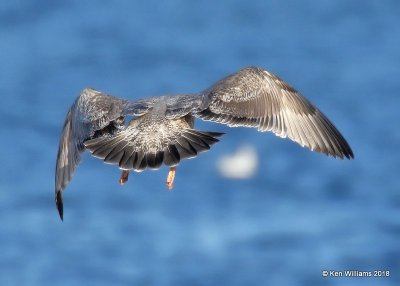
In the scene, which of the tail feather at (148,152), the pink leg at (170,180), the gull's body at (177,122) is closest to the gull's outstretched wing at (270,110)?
the gull's body at (177,122)

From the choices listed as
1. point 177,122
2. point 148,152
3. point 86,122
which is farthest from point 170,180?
point 86,122

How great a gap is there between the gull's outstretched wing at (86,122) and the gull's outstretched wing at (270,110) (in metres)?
0.87

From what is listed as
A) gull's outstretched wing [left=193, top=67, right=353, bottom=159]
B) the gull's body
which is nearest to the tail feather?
the gull's body

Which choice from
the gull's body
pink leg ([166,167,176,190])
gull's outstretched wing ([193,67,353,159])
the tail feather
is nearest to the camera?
the tail feather

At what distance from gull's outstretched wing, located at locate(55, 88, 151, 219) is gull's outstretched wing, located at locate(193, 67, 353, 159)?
0.87 metres

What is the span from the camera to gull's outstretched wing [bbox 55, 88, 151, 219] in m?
15.2

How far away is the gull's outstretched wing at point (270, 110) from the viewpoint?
1532 cm

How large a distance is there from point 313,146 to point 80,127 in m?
2.72

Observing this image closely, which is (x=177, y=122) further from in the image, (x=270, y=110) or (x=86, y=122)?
(x=270, y=110)

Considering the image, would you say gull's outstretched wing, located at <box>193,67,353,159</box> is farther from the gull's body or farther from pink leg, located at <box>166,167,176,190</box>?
pink leg, located at <box>166,167,176,190</box>

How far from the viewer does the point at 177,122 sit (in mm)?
15016

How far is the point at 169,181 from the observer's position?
15.1 m

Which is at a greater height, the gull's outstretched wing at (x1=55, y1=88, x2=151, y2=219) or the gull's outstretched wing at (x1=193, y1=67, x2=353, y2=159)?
the gull's outstretched wing at (x1=193, y1=67, x2=353, y2=159)

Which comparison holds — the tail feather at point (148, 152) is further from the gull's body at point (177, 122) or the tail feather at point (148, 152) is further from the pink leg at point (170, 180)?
the pink leg at point (170, 180)
